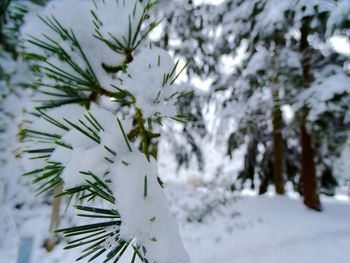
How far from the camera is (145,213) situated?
644 millimetres

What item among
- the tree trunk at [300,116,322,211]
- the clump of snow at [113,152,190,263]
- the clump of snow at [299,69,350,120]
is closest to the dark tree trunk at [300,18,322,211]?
the tree trunk at [300,116,322,211]

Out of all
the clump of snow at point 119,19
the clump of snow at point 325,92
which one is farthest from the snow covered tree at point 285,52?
the clump of snow at point 119,19

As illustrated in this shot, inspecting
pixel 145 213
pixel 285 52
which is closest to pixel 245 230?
Answer: pixel 285 52

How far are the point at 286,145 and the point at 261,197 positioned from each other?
253 cm

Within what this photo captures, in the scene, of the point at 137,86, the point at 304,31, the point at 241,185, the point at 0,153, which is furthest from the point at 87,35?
the point at 241,185

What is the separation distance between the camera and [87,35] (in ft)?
2.90

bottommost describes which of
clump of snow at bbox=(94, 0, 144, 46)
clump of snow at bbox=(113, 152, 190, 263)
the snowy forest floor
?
the snowy forest floor

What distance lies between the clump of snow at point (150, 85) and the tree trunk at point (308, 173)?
2824 mm

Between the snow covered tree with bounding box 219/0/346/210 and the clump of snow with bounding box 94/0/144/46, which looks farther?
the snow covered tree with bounding box 219/0/346/210

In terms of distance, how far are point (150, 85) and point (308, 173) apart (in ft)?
9.67

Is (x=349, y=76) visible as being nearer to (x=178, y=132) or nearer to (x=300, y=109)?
(x=300, y=109)

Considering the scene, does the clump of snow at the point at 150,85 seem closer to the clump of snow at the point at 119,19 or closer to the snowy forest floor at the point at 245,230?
the clump of snow at the point at 119,19

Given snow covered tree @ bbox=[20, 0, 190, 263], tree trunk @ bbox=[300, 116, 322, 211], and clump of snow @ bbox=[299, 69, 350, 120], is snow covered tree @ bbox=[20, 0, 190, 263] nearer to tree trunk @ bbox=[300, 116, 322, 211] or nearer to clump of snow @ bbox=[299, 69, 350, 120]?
clump of snow @ bbox=[299, 69, 350, 120]

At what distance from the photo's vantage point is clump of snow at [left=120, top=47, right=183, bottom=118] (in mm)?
727
